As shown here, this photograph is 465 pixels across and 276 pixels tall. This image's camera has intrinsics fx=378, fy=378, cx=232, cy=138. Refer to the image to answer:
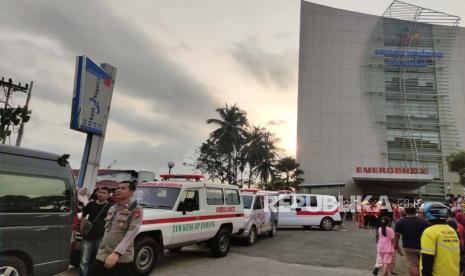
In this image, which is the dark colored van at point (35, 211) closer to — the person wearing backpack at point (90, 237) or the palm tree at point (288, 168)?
the person wearing backpack at point (90, 237)

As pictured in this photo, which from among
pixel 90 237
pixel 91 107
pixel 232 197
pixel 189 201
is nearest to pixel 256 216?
pixel 232 197

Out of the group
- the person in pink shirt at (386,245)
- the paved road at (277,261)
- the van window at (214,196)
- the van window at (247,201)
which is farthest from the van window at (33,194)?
the van window at (247,201)

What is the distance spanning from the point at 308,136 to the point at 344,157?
20.4 feet

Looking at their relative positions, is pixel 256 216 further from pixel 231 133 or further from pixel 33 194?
pixel 231 133

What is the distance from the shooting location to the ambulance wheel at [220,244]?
10.0m

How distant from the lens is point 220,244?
1016cm

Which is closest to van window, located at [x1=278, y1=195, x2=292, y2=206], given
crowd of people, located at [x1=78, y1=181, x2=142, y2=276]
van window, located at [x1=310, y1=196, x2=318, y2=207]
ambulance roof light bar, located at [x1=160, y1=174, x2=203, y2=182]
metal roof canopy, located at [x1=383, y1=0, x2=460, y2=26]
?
van window, located at [x1=310, y1=196, x2=318, y2=207]

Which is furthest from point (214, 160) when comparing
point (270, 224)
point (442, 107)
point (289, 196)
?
point (442, 107)

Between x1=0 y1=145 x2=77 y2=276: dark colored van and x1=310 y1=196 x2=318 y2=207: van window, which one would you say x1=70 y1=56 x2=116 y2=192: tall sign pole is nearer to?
x1=0 y1=145 x2=77 y2=276: dark colored van

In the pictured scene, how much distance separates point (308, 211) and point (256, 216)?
6.88 metres

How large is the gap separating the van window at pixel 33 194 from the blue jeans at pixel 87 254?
621 millimetres

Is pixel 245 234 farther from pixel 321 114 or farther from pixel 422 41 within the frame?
pixel 422 41

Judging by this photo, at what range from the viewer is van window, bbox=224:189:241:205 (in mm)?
11039

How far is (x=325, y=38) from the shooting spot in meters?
60.2
